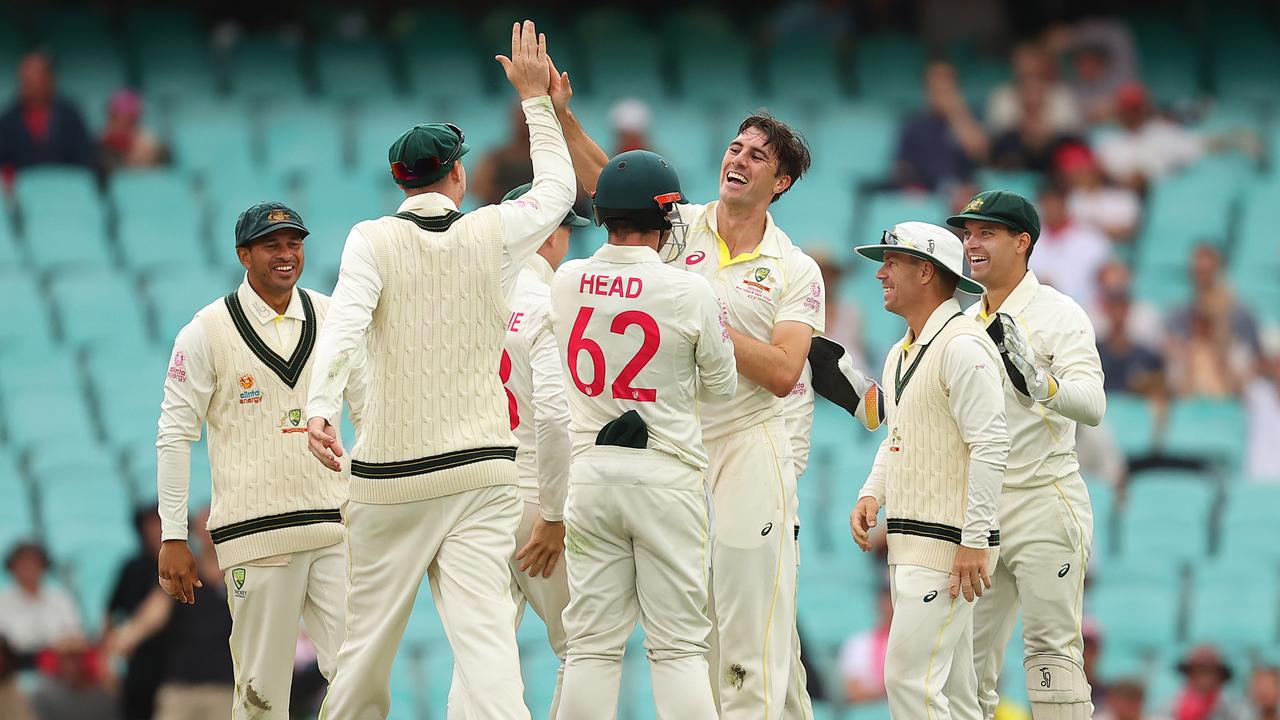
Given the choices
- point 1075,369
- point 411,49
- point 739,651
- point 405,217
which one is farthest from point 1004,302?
point 411,49

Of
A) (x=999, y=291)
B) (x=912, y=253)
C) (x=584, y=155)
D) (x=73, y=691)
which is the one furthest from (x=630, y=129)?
(x=912, y=253)

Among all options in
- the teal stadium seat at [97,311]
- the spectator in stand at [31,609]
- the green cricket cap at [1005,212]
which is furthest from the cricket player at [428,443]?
the teal stadium seat at [97,311]

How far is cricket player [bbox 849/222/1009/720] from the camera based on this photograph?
6.66 meters

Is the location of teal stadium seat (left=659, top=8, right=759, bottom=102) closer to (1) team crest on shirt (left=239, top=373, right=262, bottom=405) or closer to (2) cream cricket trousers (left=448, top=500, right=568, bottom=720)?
(2) cream cricket trousers (left=448, top=500, right=568, bottom=720)

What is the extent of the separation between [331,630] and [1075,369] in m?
3.30

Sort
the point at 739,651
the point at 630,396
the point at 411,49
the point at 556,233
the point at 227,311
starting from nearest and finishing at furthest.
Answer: the point at 630,396 < the point at 739,651 < the point at 227,311 < the point at 556,233 < the point at 411,49

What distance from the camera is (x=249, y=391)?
7250 mm

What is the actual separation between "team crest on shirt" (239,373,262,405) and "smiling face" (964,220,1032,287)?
10.2ft

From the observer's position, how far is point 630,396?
645 centimetres

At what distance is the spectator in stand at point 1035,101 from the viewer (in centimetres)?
1612

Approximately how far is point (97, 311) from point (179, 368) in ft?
23.4

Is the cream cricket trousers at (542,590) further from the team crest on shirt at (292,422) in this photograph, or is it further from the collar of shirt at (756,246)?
the collar of shirt at (756,246)

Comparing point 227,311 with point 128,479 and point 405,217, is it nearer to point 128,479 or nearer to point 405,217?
point 405,217

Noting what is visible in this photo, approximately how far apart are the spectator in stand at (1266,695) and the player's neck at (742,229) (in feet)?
17.1
